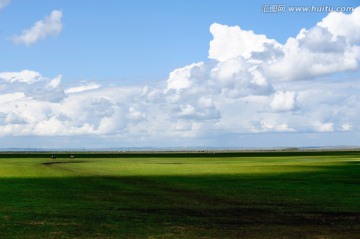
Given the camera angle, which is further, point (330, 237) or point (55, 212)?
point (55, 212)

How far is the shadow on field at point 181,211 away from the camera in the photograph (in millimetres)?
26203

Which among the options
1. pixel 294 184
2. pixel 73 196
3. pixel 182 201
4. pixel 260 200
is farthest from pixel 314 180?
pixel 73 196

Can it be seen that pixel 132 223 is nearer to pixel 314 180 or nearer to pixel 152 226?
pixel 152 226

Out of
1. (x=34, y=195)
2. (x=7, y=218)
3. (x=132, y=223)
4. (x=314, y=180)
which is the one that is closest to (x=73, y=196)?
(x=34, y=195)

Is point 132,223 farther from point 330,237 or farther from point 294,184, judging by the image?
point 294,184

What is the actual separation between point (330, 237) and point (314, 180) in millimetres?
36091

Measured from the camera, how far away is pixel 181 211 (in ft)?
111

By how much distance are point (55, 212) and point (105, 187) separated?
61.5 ft

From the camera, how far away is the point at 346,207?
35.9m

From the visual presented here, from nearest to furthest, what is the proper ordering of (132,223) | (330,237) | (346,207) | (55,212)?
(330,237) → (132,223) → (55,212) → (346,207)

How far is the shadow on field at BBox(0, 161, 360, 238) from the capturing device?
26.2 meters

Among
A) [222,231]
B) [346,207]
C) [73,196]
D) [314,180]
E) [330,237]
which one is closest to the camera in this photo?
[330,237]

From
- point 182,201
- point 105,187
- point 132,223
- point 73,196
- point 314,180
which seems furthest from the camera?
point 314,180

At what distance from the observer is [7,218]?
30.1 metres
